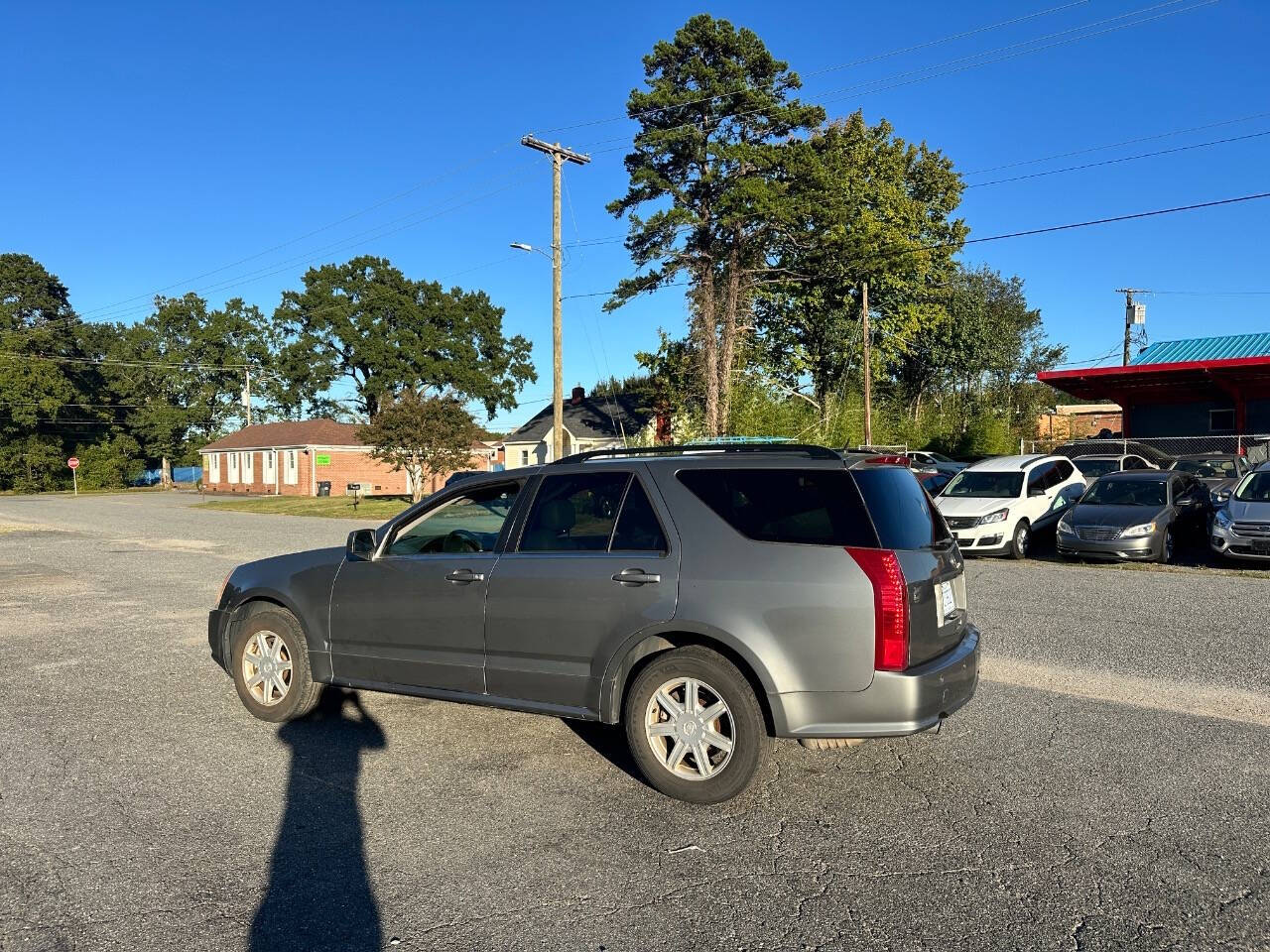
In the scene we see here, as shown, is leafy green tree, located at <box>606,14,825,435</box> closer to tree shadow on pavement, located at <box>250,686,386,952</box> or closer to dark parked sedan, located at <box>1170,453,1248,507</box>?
dark parked sedan, located at <box>1170,453,1248,507</box>

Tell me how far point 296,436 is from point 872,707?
59.1 metres

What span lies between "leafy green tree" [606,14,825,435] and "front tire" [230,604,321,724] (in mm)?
29352

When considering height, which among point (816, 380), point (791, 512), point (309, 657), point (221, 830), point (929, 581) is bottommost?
point (221, 830)

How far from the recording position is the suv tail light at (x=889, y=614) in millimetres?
→ 4254

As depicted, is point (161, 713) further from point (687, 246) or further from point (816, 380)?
point (816, 380)

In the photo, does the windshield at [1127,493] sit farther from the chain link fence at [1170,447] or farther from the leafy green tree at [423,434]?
the leafy green tree at [423,434]

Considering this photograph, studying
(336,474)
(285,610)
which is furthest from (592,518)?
(336,474)

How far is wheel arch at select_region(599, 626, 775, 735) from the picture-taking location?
4430mm

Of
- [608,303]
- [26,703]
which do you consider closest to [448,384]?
[608,303]

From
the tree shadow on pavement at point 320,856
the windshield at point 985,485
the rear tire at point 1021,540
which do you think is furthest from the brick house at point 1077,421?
the tree shadow on pavement at point 320,856

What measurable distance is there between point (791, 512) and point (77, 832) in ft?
12.2

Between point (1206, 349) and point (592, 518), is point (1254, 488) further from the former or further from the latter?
point (1206, 349)

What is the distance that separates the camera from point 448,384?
6906 centimetres

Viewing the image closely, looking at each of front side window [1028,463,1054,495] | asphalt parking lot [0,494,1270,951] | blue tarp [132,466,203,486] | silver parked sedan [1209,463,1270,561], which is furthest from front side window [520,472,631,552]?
blue tarp [132,466,203,486]
